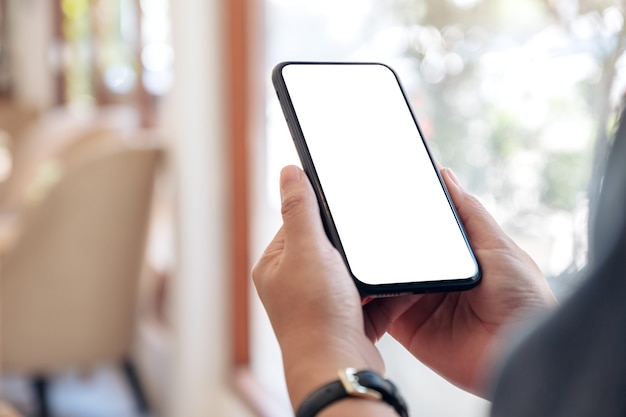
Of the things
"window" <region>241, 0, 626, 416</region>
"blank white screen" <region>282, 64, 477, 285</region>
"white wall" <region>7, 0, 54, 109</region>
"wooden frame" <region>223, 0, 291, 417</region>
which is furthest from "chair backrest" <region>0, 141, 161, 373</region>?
"white wall" <region>7, 0, 54, 109</region>

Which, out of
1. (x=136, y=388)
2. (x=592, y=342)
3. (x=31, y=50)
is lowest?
(x=136, y=388)

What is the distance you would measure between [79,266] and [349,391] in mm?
1895

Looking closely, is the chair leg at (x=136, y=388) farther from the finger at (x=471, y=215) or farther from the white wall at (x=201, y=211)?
the finger at (x=471, y=215)

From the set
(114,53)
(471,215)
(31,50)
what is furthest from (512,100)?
(31,50)

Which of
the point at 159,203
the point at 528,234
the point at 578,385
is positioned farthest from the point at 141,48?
the point at 578,385

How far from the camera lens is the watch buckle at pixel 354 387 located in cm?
Answer: 45

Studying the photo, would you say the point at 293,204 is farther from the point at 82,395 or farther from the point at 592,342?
the point at 82,395

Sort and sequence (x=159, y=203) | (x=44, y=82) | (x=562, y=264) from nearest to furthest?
(x=562, y=264) → (x=159, y=203) → (x=44, y=82)

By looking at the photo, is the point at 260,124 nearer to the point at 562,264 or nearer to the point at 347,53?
the point at 347,53

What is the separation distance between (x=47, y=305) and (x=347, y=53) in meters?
1.20

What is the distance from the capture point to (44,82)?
423cm

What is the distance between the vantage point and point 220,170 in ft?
6.93

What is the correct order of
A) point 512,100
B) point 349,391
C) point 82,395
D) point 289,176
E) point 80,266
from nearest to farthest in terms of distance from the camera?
point 349,391 → point 289,176 → point 512,100 → point 80,266 → point 82,395

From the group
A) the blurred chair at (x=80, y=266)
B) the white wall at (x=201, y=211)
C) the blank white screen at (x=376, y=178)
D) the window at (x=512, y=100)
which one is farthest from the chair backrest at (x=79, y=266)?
the blank white screen at (x=376, y=178)
